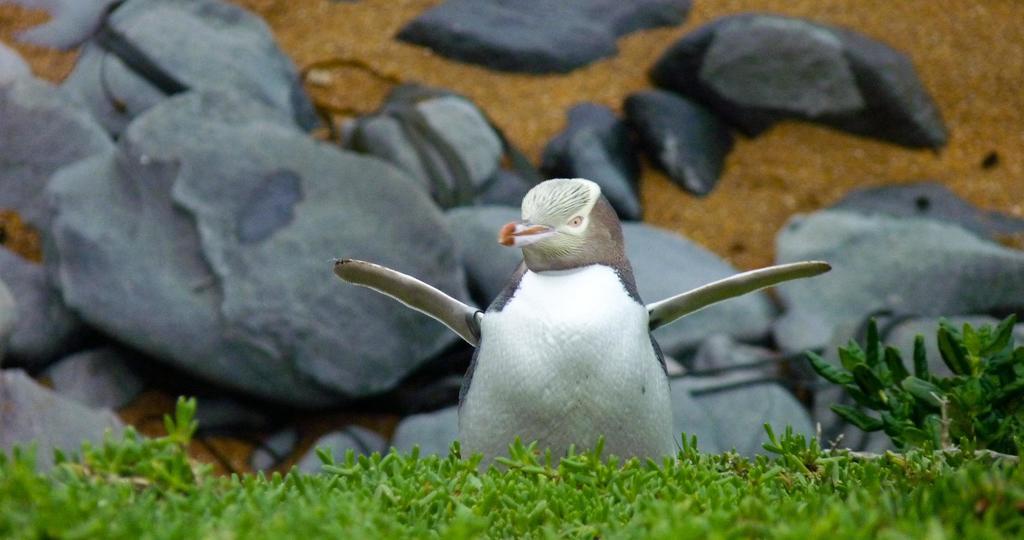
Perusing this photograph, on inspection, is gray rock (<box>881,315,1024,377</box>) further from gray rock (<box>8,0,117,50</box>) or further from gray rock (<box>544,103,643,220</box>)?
gray rock (<box>8,0,117,50</box>)

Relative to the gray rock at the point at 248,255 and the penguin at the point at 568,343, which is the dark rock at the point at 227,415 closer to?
the gray rock at the point at 248,255

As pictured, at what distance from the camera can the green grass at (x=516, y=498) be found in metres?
1.39

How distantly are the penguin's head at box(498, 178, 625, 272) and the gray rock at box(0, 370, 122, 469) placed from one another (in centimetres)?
283

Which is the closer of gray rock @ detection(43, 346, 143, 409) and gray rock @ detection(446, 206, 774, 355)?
gray rock @ detection(43, 346, 143, 409)

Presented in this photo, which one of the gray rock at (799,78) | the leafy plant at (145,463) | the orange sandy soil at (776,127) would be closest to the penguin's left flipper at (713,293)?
the leafy plant at (145,463)

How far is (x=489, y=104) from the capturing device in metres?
7.97

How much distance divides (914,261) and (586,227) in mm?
4801

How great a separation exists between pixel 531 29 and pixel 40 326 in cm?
378

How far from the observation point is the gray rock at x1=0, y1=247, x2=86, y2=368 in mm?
5848

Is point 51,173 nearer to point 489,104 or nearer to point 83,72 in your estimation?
point 83,72

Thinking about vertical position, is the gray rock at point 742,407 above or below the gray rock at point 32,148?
below

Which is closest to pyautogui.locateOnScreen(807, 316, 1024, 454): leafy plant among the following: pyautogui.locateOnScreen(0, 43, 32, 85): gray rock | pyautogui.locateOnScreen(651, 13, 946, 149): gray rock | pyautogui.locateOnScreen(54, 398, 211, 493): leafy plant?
pyautogui.locateOnScreen(54, 398, 211, 493): leafy plant

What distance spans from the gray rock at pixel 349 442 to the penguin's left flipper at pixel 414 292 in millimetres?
2958

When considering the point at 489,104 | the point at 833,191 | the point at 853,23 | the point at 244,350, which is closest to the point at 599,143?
the point at 489,104
